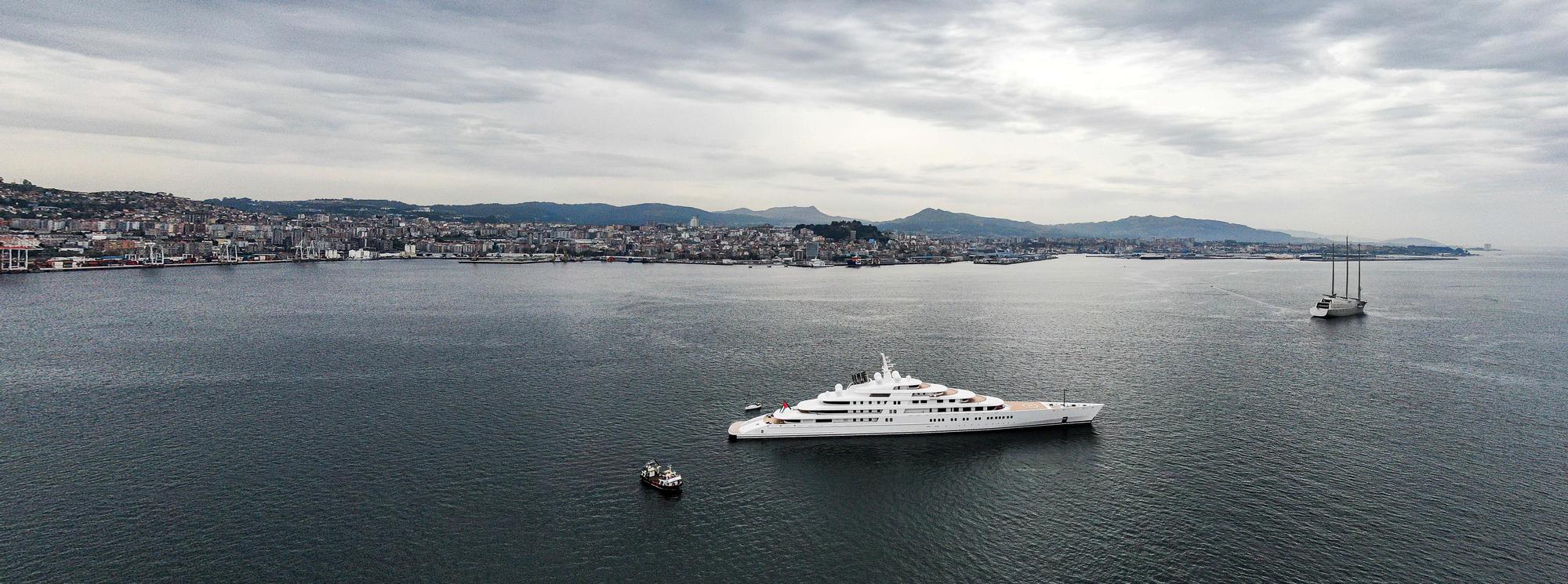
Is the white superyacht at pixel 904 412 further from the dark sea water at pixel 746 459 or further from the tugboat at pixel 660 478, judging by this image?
the tugboat at pixel 660 478

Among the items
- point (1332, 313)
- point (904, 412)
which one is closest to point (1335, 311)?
point (1332, 313)

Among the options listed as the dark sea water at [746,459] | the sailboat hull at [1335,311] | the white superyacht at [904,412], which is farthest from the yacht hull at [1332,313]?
the white superyacht at [904,412]

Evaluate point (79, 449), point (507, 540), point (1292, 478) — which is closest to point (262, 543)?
point (507, 540)

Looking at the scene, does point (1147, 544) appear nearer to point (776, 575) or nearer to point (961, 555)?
point (961, 555)

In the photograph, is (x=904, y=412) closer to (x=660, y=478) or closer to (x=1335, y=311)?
(x=660, y=478)

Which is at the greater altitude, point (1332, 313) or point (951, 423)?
point (1332, 313)

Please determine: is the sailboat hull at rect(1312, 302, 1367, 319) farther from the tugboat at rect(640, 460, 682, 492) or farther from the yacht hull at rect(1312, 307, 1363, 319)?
the tugboat at rect(640, 460, 682, 492)

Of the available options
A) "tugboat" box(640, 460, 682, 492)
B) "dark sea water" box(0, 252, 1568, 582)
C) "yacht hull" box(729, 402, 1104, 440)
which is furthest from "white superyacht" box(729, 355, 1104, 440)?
"tugboat" box(640, 460, 682, 492)
